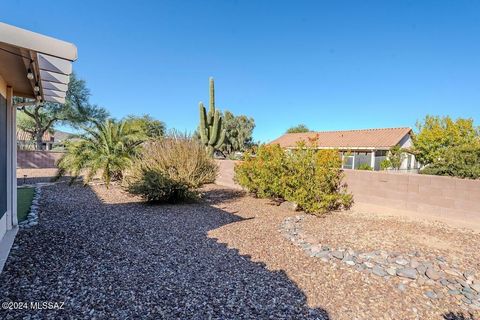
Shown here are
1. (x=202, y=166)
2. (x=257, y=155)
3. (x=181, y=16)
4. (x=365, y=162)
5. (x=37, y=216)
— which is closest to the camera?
(x=37, y=216)

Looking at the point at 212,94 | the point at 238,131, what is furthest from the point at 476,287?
the point at 238,131

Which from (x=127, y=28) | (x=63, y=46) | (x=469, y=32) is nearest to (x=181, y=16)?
(x=127, y=28)

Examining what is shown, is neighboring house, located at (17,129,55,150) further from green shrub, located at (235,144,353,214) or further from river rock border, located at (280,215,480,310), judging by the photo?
river rock border, located at (280,215,480,310)

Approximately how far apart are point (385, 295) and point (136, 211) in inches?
259

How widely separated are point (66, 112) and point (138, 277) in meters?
28.4

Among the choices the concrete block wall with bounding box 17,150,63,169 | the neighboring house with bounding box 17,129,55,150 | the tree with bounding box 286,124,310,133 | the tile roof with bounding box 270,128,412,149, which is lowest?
the concrete block wall with bounding box 17,150,63,169

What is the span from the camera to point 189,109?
23.9 meters

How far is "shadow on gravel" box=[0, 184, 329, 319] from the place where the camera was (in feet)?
9.93

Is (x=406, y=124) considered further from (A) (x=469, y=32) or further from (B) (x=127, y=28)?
(B) (x=127, y=28)

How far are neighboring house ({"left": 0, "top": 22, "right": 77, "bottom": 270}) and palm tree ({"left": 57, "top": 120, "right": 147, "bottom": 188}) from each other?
224 inches

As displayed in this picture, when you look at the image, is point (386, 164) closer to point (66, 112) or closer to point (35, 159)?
point (35, 159)

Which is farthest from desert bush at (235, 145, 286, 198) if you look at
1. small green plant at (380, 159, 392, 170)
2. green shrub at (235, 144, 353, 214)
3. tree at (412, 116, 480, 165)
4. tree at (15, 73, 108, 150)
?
tree at (15, 73, 108, 150)

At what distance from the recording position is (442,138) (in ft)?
62.8

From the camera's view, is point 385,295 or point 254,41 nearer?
point 385,295
